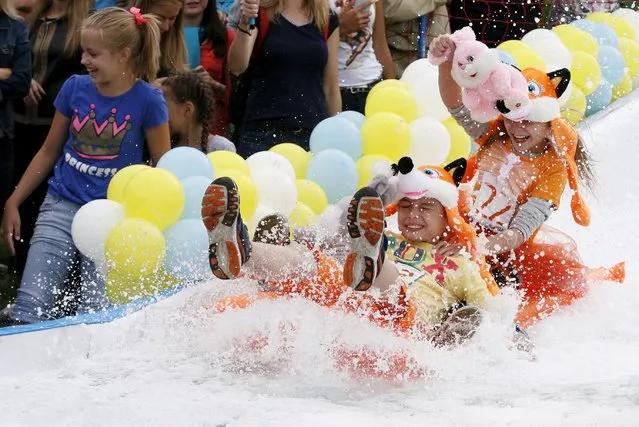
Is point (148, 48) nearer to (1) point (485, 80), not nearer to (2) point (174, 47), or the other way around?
(2) point (174, 47)

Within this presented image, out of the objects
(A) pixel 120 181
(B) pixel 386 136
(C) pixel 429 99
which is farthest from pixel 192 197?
(C) pixel 429 99

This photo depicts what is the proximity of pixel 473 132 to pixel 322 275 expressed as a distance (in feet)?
4.45

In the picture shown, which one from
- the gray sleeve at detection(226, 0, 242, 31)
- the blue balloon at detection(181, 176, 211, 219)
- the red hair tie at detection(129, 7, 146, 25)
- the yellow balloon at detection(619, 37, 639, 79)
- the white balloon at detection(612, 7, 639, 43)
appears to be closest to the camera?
the blue balloon at detection(181, 176, 211, 219)

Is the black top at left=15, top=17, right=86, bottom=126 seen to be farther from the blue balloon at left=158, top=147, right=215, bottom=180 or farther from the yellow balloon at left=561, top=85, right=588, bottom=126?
the yellow balloon at left=561, top=85, right=588, bottom=126

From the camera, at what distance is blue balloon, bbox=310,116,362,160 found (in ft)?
19.4

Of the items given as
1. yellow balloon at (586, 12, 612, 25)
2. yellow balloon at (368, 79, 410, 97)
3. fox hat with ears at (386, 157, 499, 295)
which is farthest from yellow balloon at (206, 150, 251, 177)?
yellow balloon at (586, 12, 612, 25)

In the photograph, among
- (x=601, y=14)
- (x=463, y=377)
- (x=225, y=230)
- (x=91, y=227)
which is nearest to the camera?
(x=225, y=230)

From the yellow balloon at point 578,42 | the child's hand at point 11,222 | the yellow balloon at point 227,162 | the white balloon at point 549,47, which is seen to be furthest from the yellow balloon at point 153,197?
the yellow balloon at point 578,42

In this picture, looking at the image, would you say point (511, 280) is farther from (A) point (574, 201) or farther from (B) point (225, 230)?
(B) point (225, 230)

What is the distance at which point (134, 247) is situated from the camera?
15.4ft

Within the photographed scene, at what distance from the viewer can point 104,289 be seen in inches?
194

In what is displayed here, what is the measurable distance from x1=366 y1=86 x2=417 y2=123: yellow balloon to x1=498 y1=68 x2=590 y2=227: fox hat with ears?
3.26 ft

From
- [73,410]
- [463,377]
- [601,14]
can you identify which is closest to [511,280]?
[463,377]

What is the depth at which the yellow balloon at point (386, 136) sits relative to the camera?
19.6 ft
